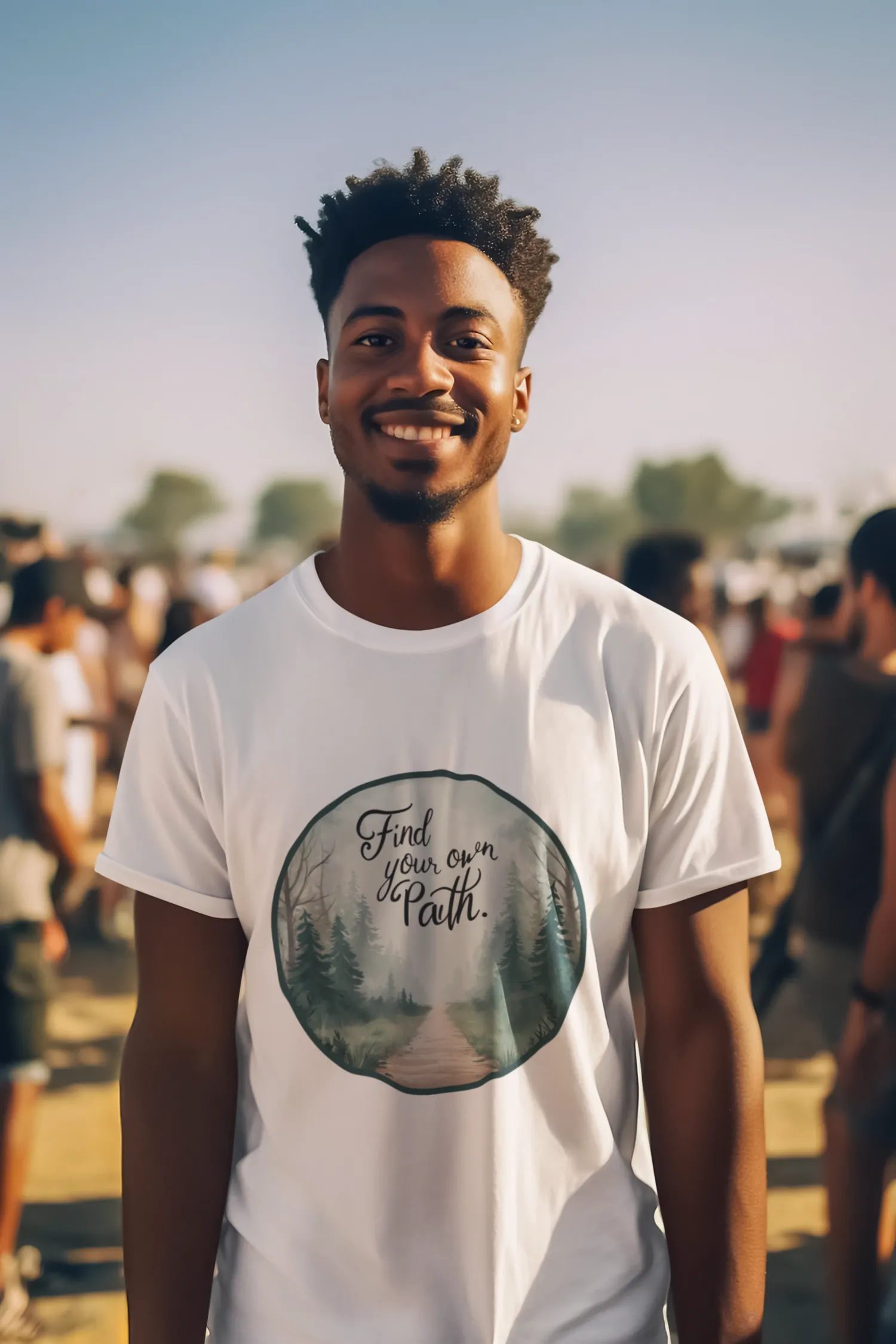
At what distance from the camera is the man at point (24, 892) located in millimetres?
3076

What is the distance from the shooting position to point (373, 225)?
1466 mm

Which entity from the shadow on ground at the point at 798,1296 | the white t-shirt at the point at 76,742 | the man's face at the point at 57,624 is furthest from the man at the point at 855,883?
the white t-shirt at the point at 76,742

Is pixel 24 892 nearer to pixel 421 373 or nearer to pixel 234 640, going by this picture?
pixel 234 640

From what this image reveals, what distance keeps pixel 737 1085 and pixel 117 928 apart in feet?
17.5

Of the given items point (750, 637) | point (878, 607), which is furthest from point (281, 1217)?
point (750, 637)

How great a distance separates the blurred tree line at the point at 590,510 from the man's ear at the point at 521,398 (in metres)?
57.9

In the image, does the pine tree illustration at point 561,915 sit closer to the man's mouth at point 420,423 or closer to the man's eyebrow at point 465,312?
the man's mouth at point 420,423

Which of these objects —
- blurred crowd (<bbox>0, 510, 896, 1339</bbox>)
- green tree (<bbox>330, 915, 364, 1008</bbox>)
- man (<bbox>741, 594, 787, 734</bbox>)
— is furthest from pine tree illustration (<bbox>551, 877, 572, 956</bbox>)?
man (<bbox>741, 594, 787, 734</bbox>)

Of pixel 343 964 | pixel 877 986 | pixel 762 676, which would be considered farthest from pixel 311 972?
pixel 762 676

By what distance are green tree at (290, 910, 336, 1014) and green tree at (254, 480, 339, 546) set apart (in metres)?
74.0

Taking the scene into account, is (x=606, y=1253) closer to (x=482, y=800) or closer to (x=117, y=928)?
(x=482, y=800)

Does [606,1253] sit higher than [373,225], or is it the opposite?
[373,225]

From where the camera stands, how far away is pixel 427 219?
4.75 feet

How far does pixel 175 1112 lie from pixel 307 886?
1.02 feet
